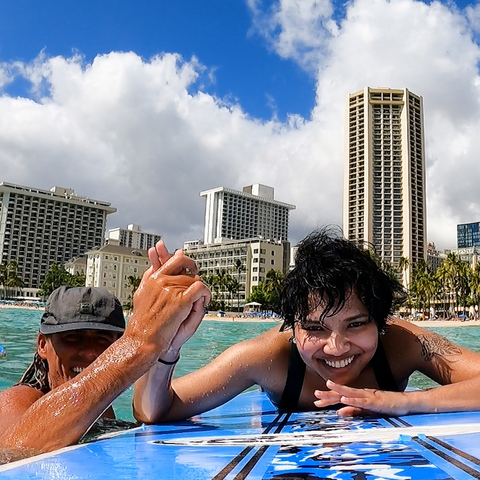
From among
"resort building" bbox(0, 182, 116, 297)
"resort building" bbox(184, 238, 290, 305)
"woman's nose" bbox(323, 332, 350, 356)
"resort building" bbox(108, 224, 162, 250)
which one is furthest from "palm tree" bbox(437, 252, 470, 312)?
"resort building" bbox(108, 224, 162, 250)

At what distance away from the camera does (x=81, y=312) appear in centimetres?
236

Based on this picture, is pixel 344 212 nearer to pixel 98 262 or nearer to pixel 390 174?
pixel 390 174

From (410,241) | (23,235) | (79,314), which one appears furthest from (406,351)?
(23,235)

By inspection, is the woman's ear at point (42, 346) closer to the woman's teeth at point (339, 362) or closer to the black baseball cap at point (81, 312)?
the black baseball cap at point (81, 312)

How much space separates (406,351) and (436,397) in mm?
322

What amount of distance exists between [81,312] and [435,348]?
201 cm

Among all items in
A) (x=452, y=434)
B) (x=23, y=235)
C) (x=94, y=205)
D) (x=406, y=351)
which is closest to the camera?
(x=452, y=434)

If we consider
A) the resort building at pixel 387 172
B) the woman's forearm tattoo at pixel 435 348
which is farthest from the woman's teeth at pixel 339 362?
the resort building at pixel 387 172

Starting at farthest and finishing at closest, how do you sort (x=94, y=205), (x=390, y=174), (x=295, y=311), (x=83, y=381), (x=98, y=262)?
(x=94, y=205), (x=390, y=174), (x=98, y=262), (x=295, y=311), (x=83, y=381)

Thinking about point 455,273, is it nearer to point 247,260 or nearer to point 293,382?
point 247,260

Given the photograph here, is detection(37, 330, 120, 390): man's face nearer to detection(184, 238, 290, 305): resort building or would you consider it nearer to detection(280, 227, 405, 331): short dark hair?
detection(280, 227, 405, 331): short dark hair

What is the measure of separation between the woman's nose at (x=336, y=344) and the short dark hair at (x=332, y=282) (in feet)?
0.35

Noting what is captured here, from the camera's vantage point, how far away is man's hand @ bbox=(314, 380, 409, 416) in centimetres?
244

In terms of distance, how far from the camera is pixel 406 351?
Answer: 9.41 ft
